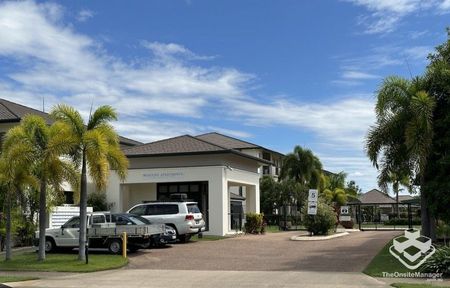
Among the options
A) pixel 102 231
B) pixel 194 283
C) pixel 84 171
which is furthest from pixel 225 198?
pixel 194 283

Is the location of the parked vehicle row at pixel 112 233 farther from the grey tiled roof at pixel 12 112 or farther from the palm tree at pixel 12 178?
the grey tiled roof at pixel 12 112

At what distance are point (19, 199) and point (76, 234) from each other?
2785 millimetres

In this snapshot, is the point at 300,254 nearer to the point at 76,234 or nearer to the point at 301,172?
the point at 76,234

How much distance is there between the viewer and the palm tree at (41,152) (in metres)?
20.1

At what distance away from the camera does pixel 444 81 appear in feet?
68.7

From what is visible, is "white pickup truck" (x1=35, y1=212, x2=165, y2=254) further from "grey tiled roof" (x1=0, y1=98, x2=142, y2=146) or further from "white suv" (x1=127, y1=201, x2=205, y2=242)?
"grey tiled roof" (x1=0, y1=98, x2=142, y2=146)

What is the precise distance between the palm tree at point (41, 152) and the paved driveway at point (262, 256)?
4.09 m

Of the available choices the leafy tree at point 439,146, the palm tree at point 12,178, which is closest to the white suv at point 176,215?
the palm tree at point 12,178

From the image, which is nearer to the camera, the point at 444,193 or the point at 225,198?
the point at 444,193

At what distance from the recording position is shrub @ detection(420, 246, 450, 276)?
607 inches

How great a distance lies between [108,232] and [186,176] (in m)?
12.0

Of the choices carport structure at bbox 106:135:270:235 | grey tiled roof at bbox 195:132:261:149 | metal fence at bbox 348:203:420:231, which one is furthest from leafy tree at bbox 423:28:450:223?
grey tiled roof at bbox 195:132:261:149

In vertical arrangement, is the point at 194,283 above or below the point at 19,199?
below

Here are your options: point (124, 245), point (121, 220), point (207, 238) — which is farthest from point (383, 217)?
point (124, 245)
